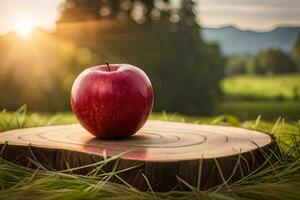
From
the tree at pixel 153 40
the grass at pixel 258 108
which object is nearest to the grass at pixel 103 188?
the tree at pixel 153 40

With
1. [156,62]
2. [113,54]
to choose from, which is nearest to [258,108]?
[156,62]

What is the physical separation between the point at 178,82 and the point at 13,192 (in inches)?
833

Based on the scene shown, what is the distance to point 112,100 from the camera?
292 centimetres

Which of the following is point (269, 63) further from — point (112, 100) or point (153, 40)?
point (112, 100)

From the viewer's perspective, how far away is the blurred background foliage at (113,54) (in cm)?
1867

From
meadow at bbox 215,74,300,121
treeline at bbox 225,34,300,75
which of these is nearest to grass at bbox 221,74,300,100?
meadow at bbox 215,74,300,121

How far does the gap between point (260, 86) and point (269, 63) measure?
189cm

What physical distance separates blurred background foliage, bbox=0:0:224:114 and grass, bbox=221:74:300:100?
1624 mm

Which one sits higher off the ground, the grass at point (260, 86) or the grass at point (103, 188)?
the grass at point (103, 188)

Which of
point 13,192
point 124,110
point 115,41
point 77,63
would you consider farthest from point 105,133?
point 115,41

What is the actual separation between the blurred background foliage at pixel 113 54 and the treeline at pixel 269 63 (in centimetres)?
209

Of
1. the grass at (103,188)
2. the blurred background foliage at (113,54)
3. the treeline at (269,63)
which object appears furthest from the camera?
the treeline at (269,63)

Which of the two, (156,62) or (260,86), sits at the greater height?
(156,62)

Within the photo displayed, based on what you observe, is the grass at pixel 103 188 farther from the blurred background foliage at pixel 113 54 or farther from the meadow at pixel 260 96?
the meadow at pixel 260 96
